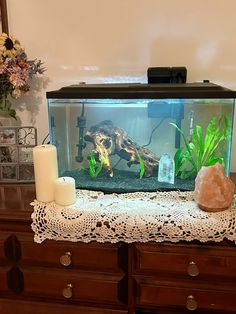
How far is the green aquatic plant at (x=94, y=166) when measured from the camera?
3.82 feet

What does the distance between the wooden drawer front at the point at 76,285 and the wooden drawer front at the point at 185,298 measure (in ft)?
0.26

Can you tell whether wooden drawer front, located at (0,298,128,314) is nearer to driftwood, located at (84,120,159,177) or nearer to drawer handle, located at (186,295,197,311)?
drawer handle, located at (186,295,197,311)

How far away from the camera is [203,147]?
110 cm

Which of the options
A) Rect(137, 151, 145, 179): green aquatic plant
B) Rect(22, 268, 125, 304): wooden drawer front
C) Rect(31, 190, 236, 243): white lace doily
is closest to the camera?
Rect(31, 190, 236, 243): white lace doily

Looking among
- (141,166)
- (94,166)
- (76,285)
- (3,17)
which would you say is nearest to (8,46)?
(3,17)

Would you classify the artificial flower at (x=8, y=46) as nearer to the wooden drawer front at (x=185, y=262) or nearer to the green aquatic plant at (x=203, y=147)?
the green aquatic plant at (x=203, y=147)

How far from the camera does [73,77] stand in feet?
4.58

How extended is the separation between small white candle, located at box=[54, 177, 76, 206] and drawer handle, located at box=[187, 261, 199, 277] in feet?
1.32

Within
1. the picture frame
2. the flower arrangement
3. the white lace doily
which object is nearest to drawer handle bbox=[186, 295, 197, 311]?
the white lace doily

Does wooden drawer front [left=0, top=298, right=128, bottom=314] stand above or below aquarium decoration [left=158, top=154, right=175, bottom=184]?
below

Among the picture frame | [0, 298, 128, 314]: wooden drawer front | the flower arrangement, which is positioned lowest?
[0, 298, 128, 314]: wooden drawer front

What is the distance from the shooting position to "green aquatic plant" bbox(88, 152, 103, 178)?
1164 mm

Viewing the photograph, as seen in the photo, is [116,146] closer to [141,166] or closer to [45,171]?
[141,166]

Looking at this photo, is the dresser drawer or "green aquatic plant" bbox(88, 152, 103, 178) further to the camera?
"green aquatic plant" bbox(88, 152, 103, 178)
